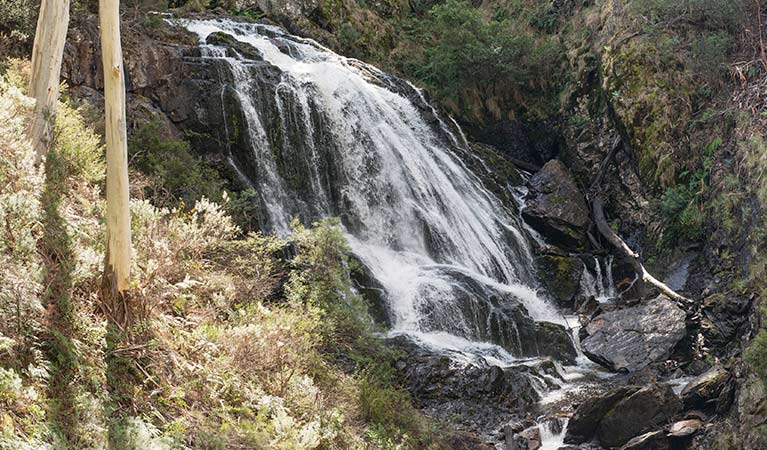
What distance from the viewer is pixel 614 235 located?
17.1 meters

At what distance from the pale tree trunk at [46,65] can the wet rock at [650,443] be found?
337 inches

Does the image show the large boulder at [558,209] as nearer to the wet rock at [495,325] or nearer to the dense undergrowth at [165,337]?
the wet rock at [495,325]

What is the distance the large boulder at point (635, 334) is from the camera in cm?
1208

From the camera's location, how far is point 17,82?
9.17m

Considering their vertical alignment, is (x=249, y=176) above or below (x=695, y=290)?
above

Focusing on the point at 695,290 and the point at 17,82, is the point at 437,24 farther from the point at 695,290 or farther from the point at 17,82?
the point at 17,82

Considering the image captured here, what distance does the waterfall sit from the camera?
12.9 metres

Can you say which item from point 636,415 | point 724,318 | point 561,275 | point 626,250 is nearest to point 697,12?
point 626,250

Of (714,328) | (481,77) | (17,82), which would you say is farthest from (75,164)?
(481,77)

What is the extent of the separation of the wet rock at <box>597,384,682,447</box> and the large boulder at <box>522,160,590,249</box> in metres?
7.78

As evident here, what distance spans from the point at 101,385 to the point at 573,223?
45.7ft

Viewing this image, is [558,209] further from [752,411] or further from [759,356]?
[752,411]

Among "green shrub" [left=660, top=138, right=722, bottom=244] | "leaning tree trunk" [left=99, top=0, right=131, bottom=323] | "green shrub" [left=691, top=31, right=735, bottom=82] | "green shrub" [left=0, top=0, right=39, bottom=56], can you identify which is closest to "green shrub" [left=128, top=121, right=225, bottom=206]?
"green shrub" [left=0, top=0, right=39, bottom=56]

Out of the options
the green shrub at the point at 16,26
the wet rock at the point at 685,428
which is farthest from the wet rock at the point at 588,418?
the green shrub at the point at 16,26
